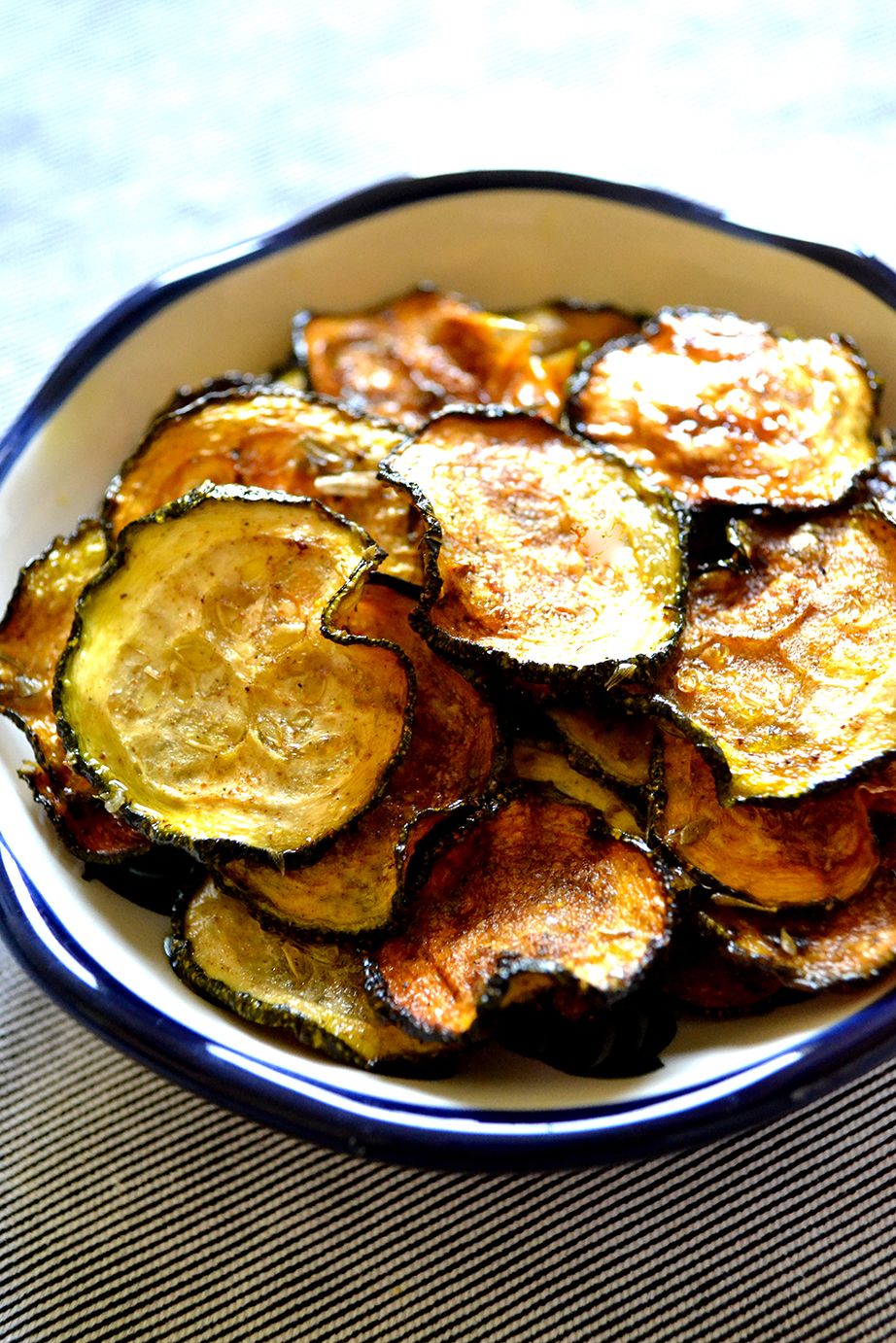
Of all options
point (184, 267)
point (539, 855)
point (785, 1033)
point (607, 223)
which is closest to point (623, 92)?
point (607, 223)

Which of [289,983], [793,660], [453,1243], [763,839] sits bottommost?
[453,1243]

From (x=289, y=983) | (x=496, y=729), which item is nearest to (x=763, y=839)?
(x=496, y=729)

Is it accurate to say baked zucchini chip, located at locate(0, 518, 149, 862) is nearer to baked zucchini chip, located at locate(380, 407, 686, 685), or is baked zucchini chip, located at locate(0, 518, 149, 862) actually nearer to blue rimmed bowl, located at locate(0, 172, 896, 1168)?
blue rimmed bowl, located at locate(0, 172, 896, 1168)

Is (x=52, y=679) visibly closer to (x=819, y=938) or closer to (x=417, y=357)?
(x=417, y=357)

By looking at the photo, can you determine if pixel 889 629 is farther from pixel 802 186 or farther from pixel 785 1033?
pixel 802 186

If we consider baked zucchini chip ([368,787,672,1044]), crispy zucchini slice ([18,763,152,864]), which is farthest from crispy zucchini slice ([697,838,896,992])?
crispy zucchini slice ([18,763,152,864])

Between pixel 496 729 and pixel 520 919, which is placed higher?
pixel 496 729
